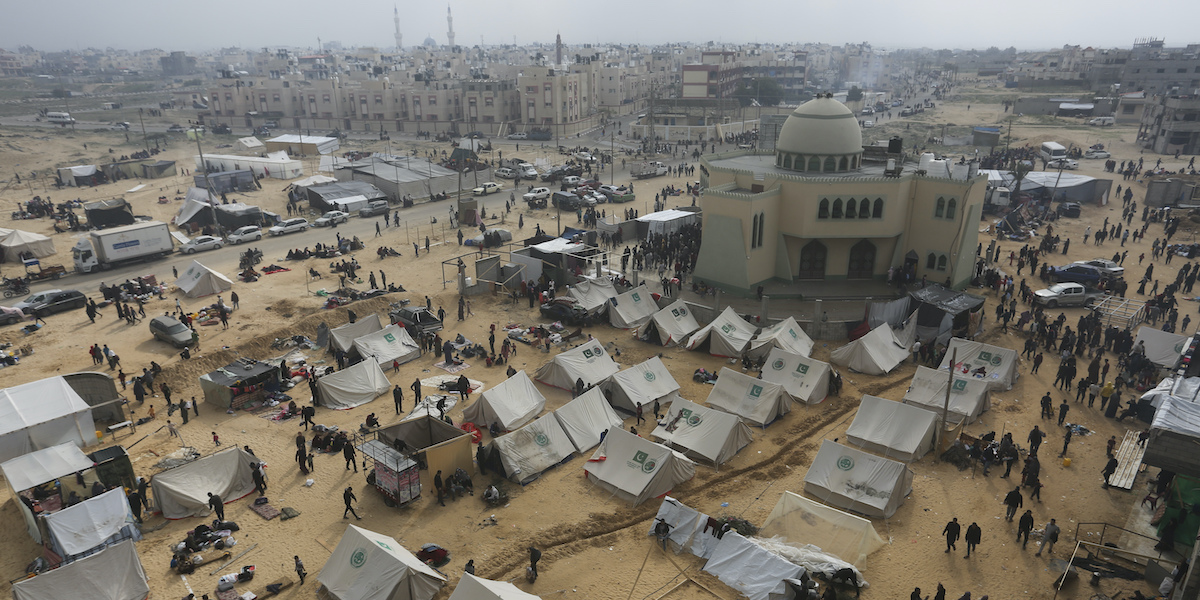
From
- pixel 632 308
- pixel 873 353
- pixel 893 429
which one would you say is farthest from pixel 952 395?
pixel 632 308

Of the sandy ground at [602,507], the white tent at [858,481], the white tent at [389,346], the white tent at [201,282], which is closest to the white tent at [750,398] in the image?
the sandy ground at [602,507]

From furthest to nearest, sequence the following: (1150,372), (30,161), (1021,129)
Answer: (1021,129)
(30,161)
(1150,372)

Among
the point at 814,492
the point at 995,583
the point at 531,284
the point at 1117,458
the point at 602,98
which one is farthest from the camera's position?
the point at 602,98

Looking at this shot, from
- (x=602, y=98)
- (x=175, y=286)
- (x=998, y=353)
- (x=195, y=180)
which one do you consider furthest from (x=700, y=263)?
(x=602, y=98)

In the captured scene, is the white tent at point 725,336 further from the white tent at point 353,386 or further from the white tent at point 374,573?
the white tent at point 374,573

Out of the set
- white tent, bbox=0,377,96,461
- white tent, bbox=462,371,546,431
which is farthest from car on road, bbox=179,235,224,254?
white tent, bbox=462,371,546,431

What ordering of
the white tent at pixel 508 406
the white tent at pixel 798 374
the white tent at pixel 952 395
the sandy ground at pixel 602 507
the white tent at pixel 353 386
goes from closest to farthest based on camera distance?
the sandy ground at pixel 602 507 → the white tent at pixel 508 406 → the white tent at pixel 952 395 → the white tent at pixel 353 386 → the white tent at pixel 798 374

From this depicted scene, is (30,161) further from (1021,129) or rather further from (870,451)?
(1021,129)
